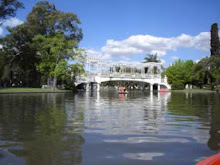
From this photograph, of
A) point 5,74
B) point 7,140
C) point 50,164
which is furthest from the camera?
point 5,74

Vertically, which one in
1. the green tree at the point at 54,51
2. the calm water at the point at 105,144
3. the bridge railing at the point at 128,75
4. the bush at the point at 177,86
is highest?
the green tree at the point at 54,51

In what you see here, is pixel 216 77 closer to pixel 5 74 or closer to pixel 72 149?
pixel 5 74

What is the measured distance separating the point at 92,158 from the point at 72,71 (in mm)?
45447

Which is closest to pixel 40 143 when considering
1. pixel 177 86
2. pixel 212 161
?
pixel 212 161

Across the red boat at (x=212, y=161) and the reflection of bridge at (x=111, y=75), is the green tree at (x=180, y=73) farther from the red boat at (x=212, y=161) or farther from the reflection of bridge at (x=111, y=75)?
the red boat at (x=212, y=161)

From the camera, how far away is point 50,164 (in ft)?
16.1

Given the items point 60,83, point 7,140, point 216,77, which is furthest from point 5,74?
point 7,140

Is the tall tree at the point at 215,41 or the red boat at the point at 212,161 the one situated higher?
the tall tree at the point at 215,41

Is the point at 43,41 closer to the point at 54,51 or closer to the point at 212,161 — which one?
the point at 54,51

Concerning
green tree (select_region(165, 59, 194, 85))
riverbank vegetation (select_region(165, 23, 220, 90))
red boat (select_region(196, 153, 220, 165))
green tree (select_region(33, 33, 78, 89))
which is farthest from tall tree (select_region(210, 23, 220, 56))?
red boat (select_region(196, 153, 220, 165))

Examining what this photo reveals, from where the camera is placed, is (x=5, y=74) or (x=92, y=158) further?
(x=5, y=74)

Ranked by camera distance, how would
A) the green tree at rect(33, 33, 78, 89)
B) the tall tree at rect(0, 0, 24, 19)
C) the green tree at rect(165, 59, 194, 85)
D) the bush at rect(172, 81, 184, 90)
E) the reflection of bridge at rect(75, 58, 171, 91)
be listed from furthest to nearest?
the green tree at rect(165, 59, 194, 85)
the bush at rect(172, 81, 184, 90)
the reflection of bridge at rect(75, 58, 171, 91)
the green tree at rect(33, 33, 78, 89)
the tall tree at rect(0, 0, 24, 19)

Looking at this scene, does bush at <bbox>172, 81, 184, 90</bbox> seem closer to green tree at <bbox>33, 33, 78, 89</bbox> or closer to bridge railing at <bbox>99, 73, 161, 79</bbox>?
bridge railing at <bbox>99, 73, 161, 79</bbox>

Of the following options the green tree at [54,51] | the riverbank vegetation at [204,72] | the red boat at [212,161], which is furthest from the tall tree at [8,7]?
the riverbank vegetation at [204,72]
